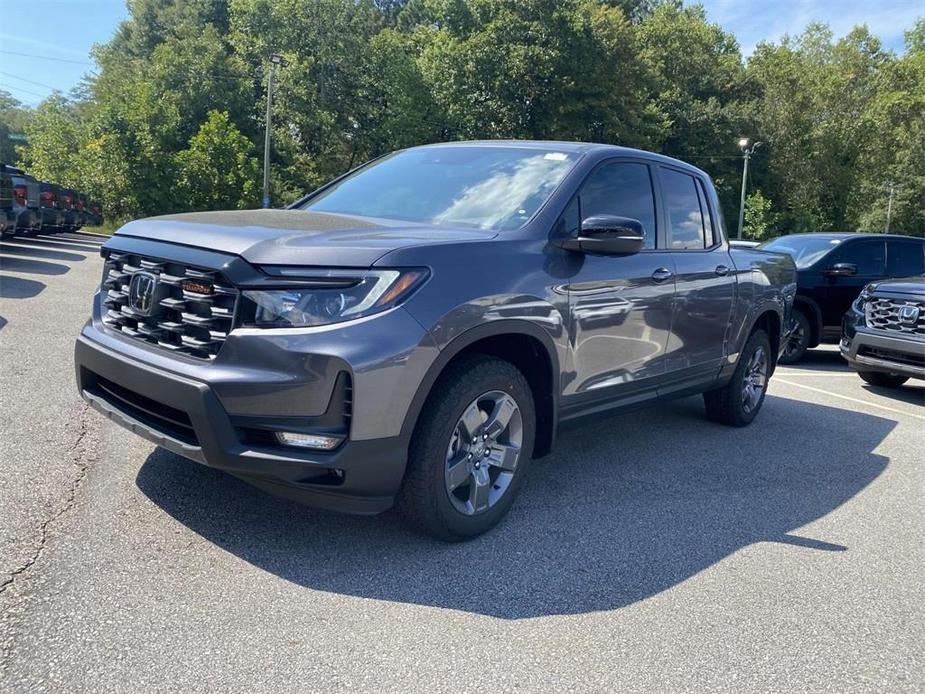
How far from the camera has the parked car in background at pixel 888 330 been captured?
761 cm

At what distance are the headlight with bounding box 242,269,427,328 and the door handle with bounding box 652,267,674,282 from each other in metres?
2.07

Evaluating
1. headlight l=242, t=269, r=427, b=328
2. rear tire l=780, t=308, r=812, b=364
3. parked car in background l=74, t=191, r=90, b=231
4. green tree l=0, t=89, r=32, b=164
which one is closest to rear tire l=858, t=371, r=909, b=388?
rear tire l=780, t=308, r=812, b=364

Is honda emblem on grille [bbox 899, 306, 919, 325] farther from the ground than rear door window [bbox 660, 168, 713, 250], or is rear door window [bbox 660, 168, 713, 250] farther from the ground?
rear door window [bbox 660, 168, 713, 250]

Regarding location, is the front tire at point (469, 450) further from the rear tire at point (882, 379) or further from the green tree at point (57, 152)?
the green tree at point (57, 152)

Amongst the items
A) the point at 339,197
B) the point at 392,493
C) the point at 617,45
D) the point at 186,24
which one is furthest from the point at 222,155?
the point at 392,493

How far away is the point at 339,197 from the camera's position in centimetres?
452

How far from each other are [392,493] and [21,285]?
987 centimetres

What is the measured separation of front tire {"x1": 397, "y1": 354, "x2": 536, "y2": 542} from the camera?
3.18 metres

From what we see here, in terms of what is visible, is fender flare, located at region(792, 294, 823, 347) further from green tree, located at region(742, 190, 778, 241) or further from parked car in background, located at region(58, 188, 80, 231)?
green tree, located at region(742, 190, 778, 241)

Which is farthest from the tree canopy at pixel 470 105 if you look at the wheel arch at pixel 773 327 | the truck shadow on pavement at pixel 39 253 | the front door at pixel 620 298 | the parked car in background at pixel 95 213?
the front door at pixel 620 298

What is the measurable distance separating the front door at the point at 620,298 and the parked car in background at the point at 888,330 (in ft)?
14.3

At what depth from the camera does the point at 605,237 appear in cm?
368

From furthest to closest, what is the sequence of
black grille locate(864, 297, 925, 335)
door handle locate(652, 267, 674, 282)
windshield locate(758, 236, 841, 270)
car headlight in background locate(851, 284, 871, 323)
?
windshield locate(758, 236, 841, 270)
car headlight in background locate(851, 284, 871, 323)
black grille locate(864, 297, 925, 335)
door handle locate(652, 267, 674, 282)

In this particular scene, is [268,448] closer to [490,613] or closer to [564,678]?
[490,613]
